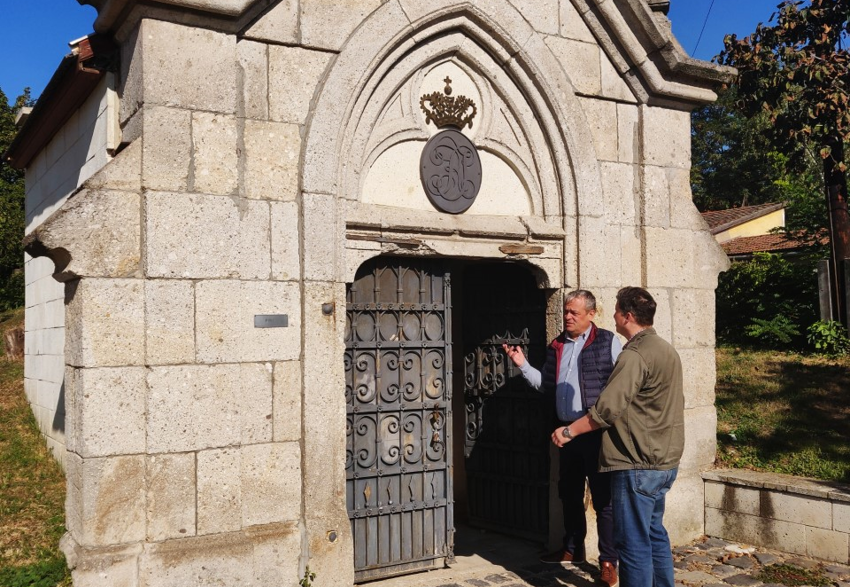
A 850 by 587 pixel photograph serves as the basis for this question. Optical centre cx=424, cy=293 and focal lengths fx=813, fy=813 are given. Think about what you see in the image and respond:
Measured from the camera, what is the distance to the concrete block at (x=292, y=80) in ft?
17.1

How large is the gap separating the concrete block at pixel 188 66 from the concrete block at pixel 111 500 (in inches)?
83.1

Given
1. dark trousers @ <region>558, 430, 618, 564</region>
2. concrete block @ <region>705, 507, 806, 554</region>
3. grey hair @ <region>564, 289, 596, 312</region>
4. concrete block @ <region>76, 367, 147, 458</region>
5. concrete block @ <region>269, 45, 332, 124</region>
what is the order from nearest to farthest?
1. concrete block @ <region>76, 367, 147, 458</region>
2. concrete block @ <region>269, 45, 332, 124</region>
3. dark trousers @ <region>558, 430, 618, 564</region>
4. grey hair @ <region>564, 289, 596, 312</region>
5. concrete block @ <region>705, 507, 806, 554</region>

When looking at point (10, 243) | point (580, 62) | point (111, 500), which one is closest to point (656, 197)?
point (580, 62)

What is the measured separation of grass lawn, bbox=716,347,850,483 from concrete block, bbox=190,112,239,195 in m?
4.97

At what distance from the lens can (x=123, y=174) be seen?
4691 mm

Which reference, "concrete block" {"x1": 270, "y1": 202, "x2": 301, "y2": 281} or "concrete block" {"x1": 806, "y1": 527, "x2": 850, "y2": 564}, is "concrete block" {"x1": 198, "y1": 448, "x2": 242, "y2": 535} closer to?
"concrete block" {"x1": 270, "y1": 202, "x2": 301, "y2": 281}

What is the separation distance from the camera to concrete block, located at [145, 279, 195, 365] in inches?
186

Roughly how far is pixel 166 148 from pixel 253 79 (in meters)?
0.73

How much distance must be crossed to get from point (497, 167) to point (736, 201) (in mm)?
29961

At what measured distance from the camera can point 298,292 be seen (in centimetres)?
521

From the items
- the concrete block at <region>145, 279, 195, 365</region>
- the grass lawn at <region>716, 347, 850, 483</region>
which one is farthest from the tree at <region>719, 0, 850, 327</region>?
the concrete block at <region>145, 279, 195, 365</region>

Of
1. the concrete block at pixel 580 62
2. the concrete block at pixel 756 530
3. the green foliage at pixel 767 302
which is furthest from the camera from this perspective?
the green foliage at pixel 767 302

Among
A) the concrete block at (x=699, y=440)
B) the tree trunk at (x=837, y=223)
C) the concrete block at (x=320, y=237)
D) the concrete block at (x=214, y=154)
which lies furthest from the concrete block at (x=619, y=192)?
the tree trunk at (x=837, y=223)

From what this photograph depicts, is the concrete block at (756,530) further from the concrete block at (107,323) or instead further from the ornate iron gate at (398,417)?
the concrete block at (107,323)
